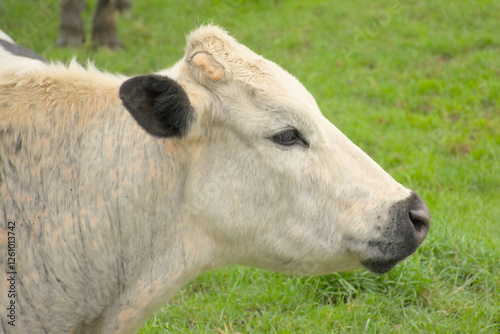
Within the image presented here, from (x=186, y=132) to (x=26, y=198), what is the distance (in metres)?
0.75

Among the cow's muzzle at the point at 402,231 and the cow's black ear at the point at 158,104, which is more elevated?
the cow's black ear at the point at 158,104

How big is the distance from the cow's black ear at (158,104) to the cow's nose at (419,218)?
42.3 inches

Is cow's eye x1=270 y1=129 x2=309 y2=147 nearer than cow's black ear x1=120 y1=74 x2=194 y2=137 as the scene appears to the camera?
No

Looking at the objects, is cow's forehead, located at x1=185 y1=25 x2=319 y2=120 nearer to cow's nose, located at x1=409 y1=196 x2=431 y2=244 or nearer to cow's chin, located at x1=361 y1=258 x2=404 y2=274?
cow's nose, located at x1=409 y1=196 x2=431 y2=244

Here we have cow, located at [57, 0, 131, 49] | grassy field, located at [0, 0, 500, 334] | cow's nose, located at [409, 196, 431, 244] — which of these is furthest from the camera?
cow, located at [57, 0, 131, 49]

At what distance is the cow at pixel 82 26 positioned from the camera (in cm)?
881

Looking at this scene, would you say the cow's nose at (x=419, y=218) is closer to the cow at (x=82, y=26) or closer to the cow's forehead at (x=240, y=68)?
the cow's forehead at (x=240, y=68)

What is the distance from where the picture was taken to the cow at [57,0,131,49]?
8812 mm

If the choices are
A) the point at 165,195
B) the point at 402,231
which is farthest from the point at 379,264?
the point at 165,195

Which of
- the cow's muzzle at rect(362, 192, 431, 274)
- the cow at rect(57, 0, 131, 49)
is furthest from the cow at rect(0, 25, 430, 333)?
the cow at rect(57, 0, 131, 49)

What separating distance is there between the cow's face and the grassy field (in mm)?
834

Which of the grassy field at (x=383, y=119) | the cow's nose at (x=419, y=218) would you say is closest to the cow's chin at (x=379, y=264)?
the cow's nose at (x=419, y=218)

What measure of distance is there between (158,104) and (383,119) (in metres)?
5.17

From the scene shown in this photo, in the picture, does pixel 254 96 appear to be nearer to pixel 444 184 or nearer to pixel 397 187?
pixel 397 187
